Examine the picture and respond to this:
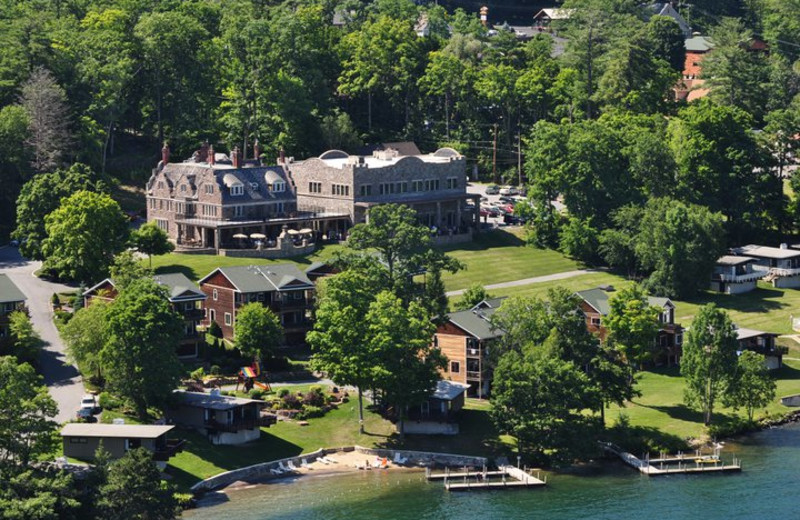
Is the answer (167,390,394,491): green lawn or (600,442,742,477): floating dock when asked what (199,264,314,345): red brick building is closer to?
(167,390,394,491): green lawn

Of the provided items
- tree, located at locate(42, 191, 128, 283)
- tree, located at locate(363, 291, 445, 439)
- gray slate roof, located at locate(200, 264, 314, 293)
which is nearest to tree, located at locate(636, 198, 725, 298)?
gray slate roof, located at locate(200, 264, 314, 293)

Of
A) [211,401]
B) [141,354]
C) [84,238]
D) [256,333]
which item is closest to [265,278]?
[256,333]

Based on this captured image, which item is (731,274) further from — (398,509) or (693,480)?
(398,509)

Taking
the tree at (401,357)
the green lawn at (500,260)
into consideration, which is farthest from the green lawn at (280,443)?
the green lawn at (500,260)

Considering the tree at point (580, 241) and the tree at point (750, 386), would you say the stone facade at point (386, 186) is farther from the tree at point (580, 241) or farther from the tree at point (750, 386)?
the tree at point (750, 386)

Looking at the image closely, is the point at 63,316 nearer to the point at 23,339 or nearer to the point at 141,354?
the point at 23,339

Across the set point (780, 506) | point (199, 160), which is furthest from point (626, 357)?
point (199, 160)
